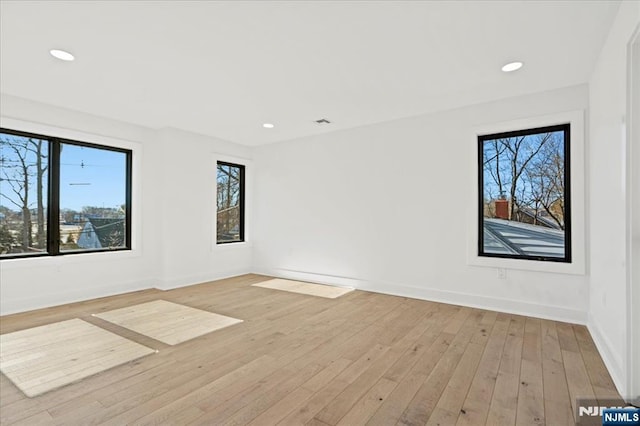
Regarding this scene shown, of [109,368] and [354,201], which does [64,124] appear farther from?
[354,201]

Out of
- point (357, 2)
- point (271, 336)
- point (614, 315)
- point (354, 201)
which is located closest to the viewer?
point (357, 2)

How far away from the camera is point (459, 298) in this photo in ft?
14.0

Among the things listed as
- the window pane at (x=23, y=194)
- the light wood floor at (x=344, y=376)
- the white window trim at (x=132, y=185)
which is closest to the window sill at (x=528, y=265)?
the light wood floor at (x=344, y=376)

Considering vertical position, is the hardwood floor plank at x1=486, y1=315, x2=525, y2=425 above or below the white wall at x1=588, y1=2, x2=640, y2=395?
below

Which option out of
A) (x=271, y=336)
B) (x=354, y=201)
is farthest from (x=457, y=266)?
(x=271, y=336)

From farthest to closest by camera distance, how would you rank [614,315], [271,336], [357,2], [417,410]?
1. [271,336]
2. [614,315]
3. [357,2]
4. [417,410]

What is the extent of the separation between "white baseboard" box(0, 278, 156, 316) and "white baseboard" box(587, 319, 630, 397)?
5.54 meters

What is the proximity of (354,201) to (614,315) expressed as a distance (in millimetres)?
3363

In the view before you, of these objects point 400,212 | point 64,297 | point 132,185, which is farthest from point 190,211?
point 400,212

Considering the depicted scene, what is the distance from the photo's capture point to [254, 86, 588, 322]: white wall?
3859mm

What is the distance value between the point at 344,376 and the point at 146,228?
4149 mm

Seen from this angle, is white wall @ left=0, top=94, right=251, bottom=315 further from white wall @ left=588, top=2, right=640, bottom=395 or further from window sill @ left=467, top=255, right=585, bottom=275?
white wall @ left=588, top=2, right=640, bottom=395

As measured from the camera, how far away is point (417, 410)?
200 centimetres

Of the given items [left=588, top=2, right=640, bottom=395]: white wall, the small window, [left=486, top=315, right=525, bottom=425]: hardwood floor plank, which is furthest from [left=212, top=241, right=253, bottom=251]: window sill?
[left=588, top=2, right=640, bottom=395]: white wall
